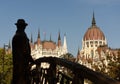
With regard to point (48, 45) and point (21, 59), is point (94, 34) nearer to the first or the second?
point (48, 45)

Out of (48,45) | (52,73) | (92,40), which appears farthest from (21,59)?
(92,40)

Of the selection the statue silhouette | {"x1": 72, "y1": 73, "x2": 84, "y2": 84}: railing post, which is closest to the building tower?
the statue silhouette

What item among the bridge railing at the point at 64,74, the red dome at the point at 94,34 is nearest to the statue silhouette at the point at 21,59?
the bridge railing at the point at 64,74

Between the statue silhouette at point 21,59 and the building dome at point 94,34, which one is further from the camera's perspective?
the building dome at point 94,34

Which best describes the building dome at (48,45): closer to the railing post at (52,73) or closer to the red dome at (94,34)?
the red dome at (94,34)

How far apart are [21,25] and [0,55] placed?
69.3 m

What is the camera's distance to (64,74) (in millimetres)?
7652

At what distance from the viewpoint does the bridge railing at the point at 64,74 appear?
522cm

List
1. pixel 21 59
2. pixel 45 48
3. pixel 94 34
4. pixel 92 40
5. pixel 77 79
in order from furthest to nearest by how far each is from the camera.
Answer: pixel 92 40, pixel 94 34, pixel 45 48, pixel 21 59, pixel 77 79

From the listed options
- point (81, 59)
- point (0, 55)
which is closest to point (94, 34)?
point (81, 59)

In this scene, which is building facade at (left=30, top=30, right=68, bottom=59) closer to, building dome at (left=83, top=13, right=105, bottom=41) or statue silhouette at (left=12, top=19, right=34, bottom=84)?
building dome at (left=83, top=13, right=105, bottom=41)

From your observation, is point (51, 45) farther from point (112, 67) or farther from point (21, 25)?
point (21, 25)

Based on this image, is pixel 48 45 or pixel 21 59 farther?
pixel 48 45

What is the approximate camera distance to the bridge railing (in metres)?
5.22
